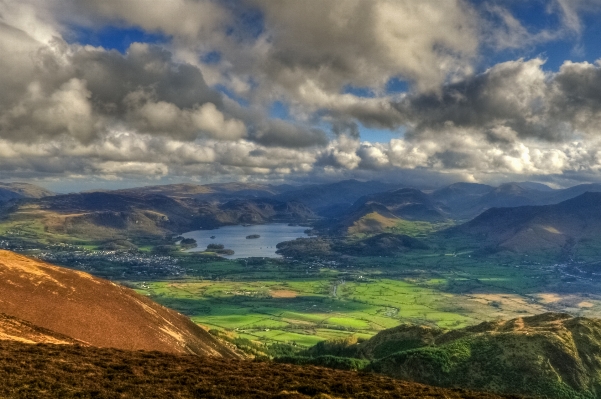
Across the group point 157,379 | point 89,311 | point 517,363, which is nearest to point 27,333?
point 89,311

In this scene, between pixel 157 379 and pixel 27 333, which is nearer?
pixel 157 379

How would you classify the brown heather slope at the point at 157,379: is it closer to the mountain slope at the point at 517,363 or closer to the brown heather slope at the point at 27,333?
the brown heather slope at the point at 27,333

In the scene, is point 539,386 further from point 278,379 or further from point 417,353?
point 278,379

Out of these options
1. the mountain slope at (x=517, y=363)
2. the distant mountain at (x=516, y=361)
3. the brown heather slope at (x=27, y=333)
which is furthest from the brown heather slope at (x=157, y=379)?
the mountain slope at (x=517, y=363)

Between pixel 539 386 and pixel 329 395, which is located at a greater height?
pixel 329 395

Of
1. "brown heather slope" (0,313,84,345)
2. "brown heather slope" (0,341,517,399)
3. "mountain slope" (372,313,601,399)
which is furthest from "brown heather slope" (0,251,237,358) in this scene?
"mountain slope" (372,313,601,399)

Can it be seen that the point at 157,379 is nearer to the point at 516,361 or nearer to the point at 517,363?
the point at 517,363

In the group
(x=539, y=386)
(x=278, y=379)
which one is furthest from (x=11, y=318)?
(x=539, y=386)
